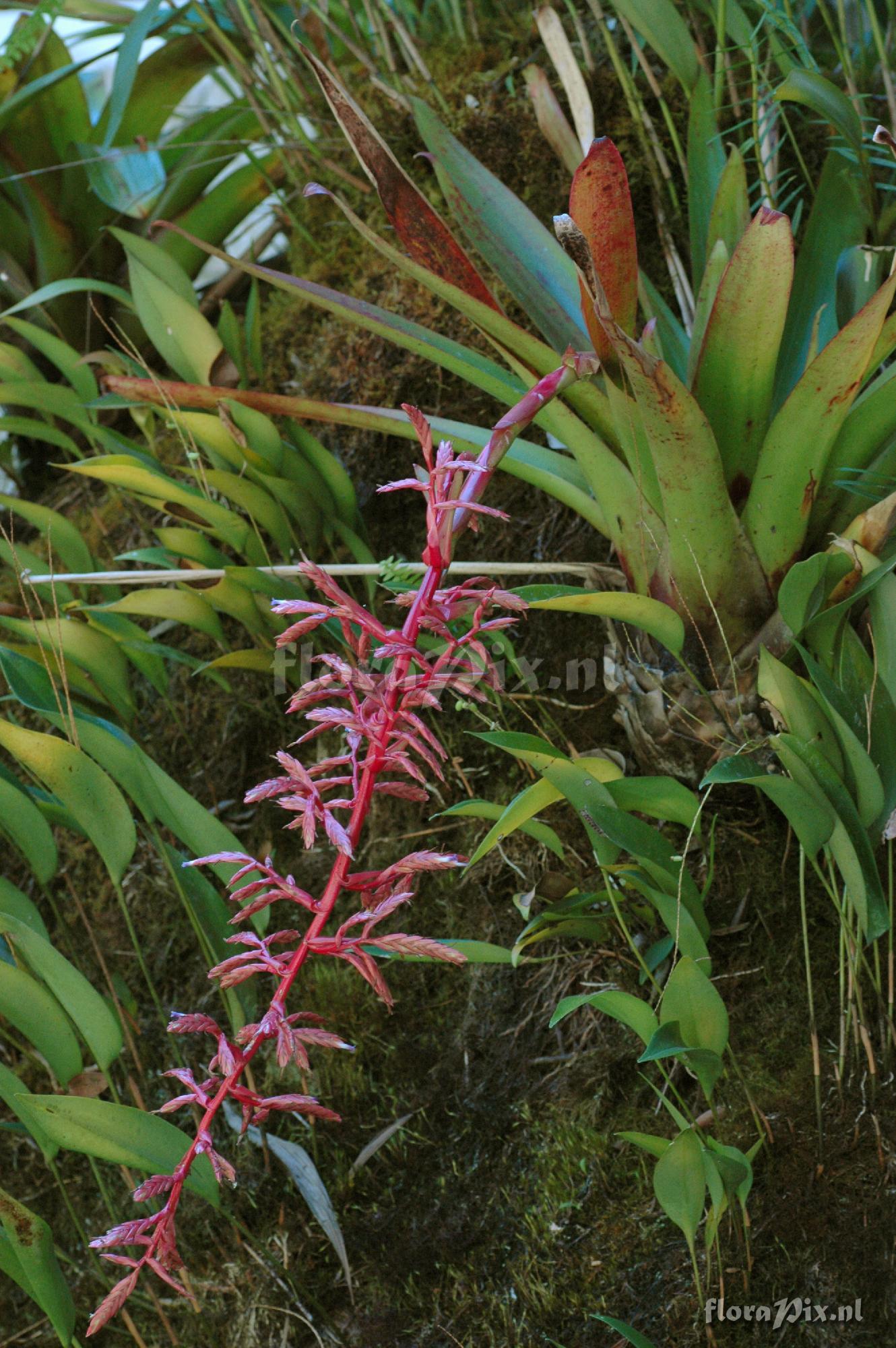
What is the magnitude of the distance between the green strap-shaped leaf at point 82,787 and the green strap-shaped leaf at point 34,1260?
0.27m

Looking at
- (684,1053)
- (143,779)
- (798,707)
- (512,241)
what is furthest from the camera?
(512,241)

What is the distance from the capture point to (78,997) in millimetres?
862

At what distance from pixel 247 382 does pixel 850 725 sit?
3.11 ft

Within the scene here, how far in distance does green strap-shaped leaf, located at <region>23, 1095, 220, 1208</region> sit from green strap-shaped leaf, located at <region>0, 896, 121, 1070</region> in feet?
0.30

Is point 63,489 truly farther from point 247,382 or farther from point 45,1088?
point 45,1088

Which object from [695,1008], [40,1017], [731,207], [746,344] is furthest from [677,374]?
[40,1017]

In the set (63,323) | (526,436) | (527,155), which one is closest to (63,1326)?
(526,436)

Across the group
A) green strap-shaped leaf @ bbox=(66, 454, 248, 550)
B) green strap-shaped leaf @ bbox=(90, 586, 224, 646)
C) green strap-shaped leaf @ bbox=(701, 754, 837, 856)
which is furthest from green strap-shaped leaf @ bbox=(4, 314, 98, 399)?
green strap-shaped leaf @ bbox=(701, 754, 837, 856)

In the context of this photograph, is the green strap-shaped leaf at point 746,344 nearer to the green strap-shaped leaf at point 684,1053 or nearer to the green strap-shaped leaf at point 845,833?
the green strap-shaped leaf at point 845,833

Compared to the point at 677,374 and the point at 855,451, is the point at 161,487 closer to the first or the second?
the point at 677,374

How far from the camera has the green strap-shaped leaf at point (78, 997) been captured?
838mm

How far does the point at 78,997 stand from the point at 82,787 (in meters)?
0.17

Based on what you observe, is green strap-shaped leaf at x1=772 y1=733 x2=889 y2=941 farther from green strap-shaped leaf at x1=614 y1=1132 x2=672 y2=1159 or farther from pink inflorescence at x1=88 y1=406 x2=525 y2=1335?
pink inflorescence at x1=88 y1=406 x2=525 y2=1335

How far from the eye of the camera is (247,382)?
1.46 metres
